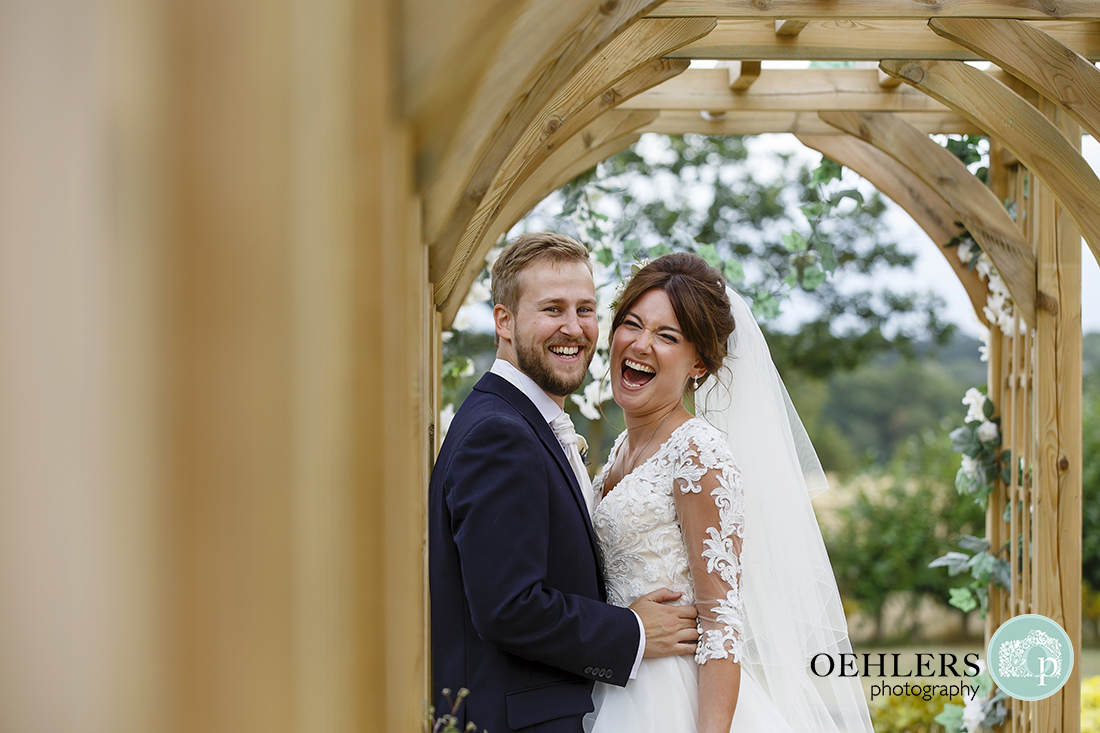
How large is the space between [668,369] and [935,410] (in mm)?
11776

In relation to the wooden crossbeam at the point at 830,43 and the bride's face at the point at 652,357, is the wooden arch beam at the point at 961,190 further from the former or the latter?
the bride's face at the point at 652,357

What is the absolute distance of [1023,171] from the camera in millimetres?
3654

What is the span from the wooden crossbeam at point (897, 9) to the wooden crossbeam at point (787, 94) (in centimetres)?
99

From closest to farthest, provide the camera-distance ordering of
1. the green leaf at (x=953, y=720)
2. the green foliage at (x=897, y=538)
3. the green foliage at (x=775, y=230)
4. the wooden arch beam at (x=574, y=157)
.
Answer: the wooden arch beam at (x=574, y=157) → the green leaf at (x=953, y=720) → the green foliage at (x=775, y=230) → the green foliage at (x=897, y=538)

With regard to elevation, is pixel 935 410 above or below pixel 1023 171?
above

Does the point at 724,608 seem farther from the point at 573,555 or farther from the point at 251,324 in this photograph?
the point at 251,324

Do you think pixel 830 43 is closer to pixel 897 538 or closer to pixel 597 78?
pixel 597 78

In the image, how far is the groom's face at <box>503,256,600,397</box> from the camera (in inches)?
88.2

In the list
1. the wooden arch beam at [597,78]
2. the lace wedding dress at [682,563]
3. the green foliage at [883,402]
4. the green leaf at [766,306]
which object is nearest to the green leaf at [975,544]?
the green leaf at [766,306]

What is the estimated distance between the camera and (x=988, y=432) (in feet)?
12.5

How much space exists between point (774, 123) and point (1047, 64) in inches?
51.3

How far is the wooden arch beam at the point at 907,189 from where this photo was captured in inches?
153

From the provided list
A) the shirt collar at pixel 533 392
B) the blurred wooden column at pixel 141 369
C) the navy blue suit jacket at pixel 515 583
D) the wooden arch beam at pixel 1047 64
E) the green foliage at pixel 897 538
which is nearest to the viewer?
the blurred wooden column at pixel 141 369

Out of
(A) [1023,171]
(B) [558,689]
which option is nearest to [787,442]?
(B) [558,689]
